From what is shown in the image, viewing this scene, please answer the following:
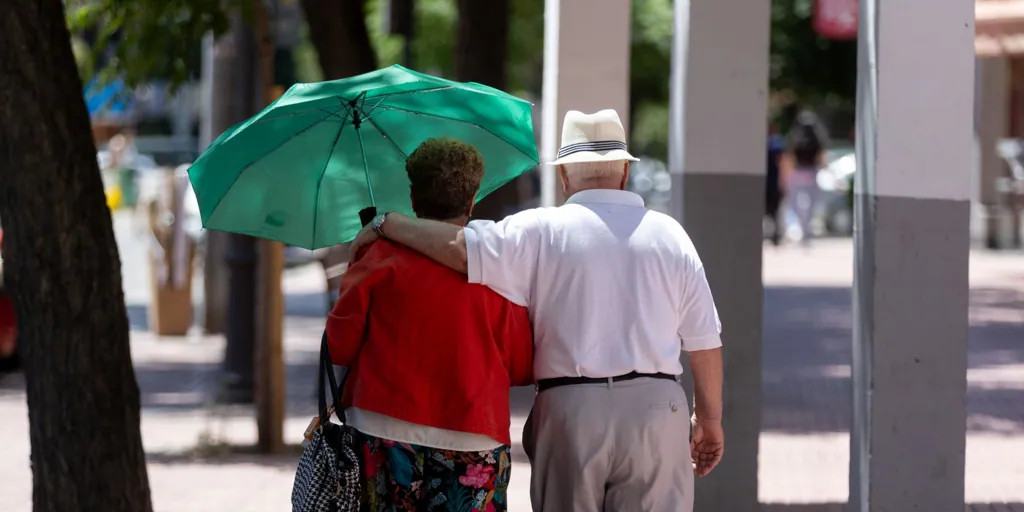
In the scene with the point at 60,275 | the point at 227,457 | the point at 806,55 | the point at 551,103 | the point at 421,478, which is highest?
the point at 806,55

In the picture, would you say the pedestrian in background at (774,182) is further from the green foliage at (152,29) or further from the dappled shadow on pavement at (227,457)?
the green foliage at (152,29)

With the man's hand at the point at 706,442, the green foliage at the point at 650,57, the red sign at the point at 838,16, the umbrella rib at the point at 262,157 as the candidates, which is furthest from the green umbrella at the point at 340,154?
the green foliage at the point at 650,57

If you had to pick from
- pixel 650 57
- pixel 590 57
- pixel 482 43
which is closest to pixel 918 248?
pixel 590 57

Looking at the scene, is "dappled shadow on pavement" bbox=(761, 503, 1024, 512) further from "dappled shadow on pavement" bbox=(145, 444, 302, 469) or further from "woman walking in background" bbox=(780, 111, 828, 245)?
"woman walking in background" bbox=(780, 111, 828, 245)

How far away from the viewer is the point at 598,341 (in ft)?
14.8

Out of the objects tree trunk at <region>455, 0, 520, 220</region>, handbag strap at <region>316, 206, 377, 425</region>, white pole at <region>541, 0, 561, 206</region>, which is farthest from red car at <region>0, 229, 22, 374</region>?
handbag strap at <region>316, 206, 377, 425</region>

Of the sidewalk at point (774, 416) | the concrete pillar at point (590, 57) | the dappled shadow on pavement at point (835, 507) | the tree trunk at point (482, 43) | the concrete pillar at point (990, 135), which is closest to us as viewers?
the dappled shadow on pavement at point (835, 507)

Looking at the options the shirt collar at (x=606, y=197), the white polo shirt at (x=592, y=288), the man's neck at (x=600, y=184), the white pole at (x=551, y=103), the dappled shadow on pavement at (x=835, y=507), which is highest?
the white pole at (x=551, y=103)

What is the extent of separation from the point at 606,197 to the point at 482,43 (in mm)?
9772

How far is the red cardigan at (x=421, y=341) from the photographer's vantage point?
14.3ft

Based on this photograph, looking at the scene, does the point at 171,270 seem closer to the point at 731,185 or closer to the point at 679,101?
the point at 679,101

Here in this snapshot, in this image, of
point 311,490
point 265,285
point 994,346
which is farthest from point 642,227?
point 994,346

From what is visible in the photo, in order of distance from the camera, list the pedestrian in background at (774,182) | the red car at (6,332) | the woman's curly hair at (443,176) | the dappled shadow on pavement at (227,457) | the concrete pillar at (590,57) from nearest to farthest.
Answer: the woman's curly hair at (443,176), the concrete pillar at (590,57), the dappled shadow on pavement at (227,457), the red car at (6,332), the pedestrian in background at (774,182)

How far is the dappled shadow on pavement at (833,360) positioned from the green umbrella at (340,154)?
18.9 feet
